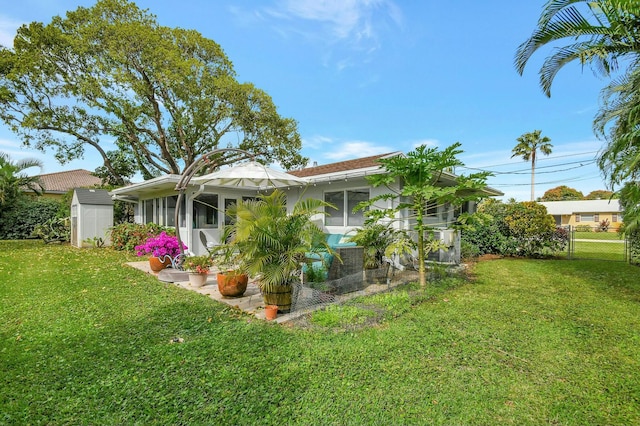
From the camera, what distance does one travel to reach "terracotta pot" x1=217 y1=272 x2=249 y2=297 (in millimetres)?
5617

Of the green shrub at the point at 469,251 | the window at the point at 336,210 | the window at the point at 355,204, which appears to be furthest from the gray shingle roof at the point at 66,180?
the green shrub at the point at 469,251

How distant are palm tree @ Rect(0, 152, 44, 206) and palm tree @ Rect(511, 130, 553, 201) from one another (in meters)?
43.2

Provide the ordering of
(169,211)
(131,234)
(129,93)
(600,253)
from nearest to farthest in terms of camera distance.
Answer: (169,211)
(131,234)
(600,253)
(129,93)

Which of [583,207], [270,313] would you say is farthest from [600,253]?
[583,207]

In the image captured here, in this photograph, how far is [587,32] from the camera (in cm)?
552

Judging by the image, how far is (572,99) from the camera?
42.0 ft

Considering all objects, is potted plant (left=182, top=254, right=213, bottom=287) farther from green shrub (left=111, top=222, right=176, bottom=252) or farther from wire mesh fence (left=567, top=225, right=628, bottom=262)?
wire mesh fence (left=567, top=225, right=628, bottom=262)

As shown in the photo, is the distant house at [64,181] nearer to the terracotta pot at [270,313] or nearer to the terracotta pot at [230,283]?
the terracotta pot at [230,283]

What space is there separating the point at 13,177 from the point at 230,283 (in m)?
18.2

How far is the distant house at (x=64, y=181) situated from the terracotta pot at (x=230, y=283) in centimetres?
2855

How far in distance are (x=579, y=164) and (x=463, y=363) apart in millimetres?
29801

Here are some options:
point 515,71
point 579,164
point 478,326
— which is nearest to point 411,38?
point 515,71

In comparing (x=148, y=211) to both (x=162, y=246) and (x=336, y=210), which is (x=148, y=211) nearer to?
(x=162, y=246)

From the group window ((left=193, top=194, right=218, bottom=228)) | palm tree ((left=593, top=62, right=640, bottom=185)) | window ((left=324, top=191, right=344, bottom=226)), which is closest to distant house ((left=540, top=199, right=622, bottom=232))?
palm tree ((left=593, top=62, right=640, bottom=185))
